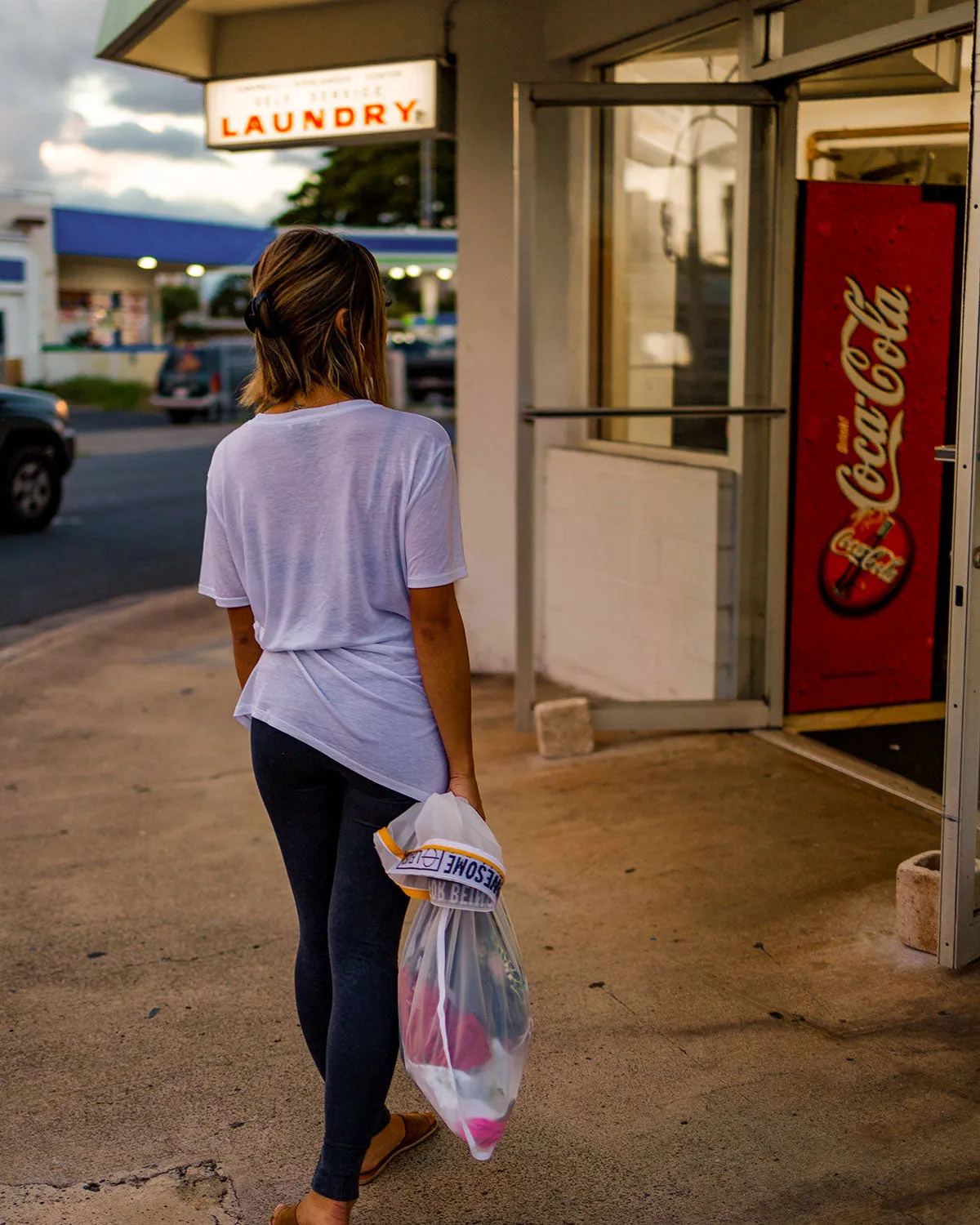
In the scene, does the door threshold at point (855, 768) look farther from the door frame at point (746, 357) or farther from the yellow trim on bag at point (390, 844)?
the yellow trim on bag at point (390, 844)

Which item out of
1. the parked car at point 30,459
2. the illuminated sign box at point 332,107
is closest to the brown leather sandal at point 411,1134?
the illuminated sign box at point 332,107

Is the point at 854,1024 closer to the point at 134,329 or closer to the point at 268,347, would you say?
the point at 268,347

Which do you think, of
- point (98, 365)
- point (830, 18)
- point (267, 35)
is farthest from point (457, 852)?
point (98, 365)

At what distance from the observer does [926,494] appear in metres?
6.79

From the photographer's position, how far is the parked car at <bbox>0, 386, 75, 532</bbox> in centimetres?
1413

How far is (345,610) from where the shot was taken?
8.44 ft

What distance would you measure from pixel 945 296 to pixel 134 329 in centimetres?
4681

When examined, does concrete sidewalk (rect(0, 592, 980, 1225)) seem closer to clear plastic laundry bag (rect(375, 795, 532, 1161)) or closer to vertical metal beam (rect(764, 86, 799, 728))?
clear plastic laundry bag (rect(375, 795, 532, 1161))

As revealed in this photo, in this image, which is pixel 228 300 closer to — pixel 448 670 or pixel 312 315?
pixel 312 315

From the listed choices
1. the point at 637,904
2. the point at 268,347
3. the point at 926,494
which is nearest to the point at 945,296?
the point at 926,494

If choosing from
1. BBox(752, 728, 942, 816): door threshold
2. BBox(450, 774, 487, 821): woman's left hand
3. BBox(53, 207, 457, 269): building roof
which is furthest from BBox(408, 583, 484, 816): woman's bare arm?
BBox(53, 207, 457, 269): building roof

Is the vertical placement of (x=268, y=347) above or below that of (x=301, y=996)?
above

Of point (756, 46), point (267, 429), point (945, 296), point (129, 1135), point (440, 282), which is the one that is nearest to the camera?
point (267, 429)

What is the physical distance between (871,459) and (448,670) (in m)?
4.45
